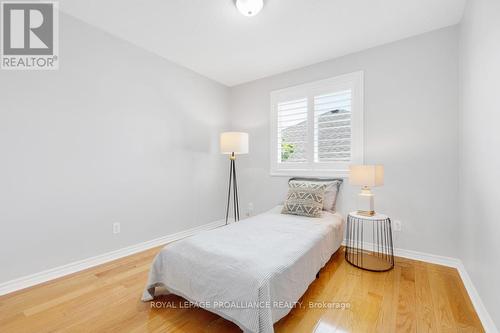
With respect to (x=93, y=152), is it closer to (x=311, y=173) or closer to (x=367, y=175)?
(x=311, y=173)

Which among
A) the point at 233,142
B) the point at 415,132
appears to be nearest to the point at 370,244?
the point at 415,132

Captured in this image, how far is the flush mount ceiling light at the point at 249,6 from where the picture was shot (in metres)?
1.97

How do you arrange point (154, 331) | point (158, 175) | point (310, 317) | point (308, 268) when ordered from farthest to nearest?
point (158, 175)
point (308, 268)
point (310, 317)
point (154, 331)

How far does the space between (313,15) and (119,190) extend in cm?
285

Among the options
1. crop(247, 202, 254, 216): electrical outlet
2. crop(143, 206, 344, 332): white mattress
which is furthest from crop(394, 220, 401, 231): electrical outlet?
crop(247, 202, 254, 216): electrical outlet

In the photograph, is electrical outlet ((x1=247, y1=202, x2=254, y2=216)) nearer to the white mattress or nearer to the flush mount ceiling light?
the white mattress

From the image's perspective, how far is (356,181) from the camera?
2.35 metres

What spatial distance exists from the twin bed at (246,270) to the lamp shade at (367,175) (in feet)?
2.19

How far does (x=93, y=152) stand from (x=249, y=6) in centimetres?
217

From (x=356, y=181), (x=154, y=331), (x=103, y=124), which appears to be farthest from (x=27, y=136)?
(x=356, y=181)

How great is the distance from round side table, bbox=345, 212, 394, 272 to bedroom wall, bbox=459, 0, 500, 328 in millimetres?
640

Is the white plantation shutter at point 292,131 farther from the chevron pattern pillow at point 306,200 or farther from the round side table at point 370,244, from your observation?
the round side table at point 370,244

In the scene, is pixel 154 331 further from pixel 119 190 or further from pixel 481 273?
pixel 481 273

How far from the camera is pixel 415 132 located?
249 cm
